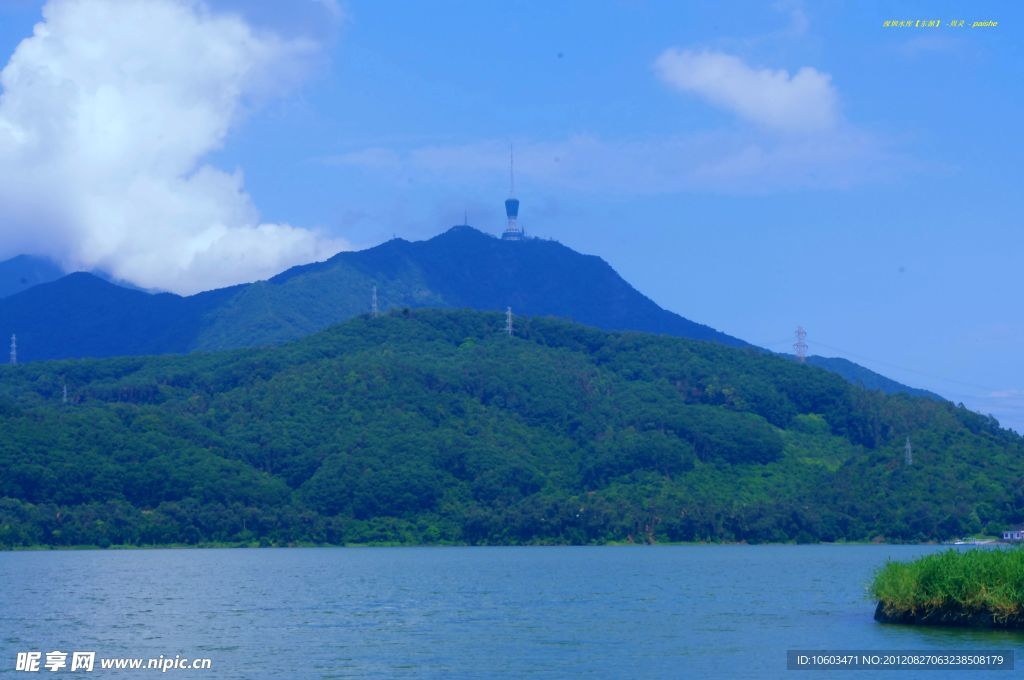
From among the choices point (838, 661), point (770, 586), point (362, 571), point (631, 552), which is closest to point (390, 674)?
point (838, 661)

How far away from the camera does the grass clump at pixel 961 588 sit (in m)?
63.3

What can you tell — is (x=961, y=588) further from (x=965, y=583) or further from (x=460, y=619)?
(x=460, y=619)

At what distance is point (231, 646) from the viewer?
226 ft

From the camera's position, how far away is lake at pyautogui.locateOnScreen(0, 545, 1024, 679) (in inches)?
2438

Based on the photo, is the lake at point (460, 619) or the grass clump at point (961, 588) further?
the grass clump at point (961, 588)

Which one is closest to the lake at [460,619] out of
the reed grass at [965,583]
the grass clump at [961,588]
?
the grass clump at [961,588]

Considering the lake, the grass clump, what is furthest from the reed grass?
the lake

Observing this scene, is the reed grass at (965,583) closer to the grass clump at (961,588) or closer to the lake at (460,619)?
the grass clump at (961,588)

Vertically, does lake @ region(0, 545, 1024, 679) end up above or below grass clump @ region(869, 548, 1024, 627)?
below

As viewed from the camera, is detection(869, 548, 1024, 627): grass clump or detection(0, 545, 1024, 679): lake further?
detection(869, 548, 1024, 627): grass clump

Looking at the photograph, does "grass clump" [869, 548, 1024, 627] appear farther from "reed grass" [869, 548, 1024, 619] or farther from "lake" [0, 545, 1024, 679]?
"lake" [0, 545, 1024, 679]

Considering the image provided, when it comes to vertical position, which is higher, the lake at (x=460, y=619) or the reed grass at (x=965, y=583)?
the reed grass at (x=965, y=583)

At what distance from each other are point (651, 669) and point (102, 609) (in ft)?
155

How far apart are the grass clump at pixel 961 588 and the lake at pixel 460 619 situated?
1193 millimetres
